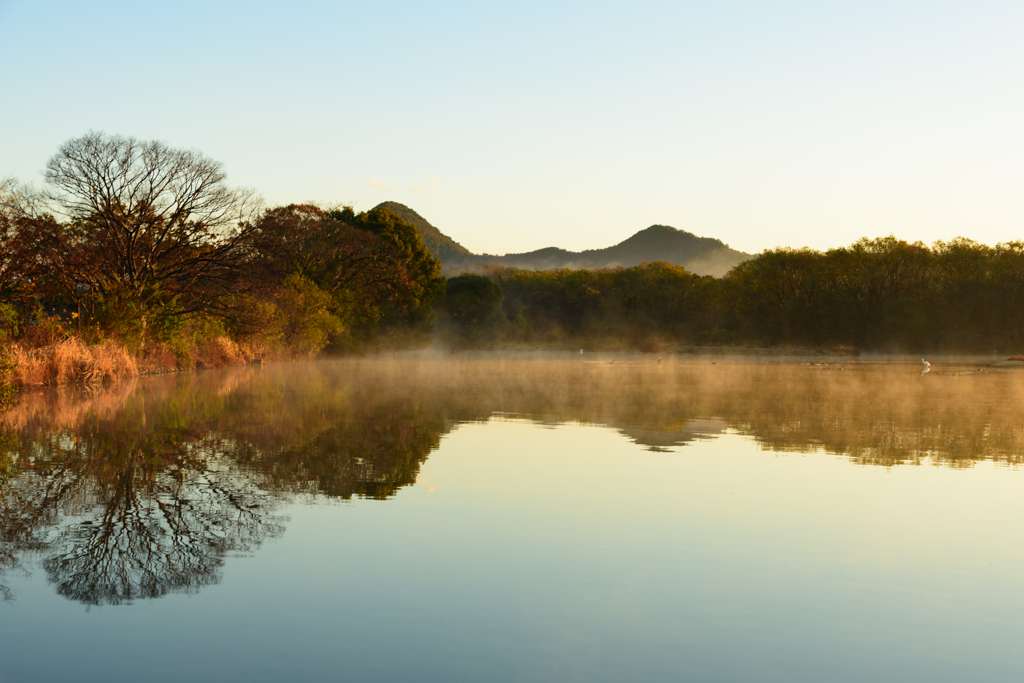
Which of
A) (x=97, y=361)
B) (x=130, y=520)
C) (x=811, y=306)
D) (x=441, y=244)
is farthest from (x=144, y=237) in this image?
(x=441, y=244)

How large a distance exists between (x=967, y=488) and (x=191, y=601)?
783 centimetres

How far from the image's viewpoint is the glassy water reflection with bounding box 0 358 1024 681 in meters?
4.43

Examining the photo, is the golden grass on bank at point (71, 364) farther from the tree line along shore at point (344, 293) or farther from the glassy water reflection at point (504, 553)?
the glassy water reflection at point (504, 553)

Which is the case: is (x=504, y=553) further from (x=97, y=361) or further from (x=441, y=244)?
(x=441, y=244)

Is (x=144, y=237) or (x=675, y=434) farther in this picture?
(x=144, y=237)

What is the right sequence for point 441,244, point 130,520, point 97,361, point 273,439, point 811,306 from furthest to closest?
point 441,244
point 811,306
point 97,361
point 273,439
point 130,520

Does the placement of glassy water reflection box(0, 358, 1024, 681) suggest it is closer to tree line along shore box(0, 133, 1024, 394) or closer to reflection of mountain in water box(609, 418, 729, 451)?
reflection of mountain in water box(609, 418, 729, 451)

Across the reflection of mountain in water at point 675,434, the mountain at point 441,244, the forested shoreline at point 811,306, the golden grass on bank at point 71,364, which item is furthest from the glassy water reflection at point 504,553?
the mountain at point 441,244

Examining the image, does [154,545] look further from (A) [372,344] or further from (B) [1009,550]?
(A) [372,344]

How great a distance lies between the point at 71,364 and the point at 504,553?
20496 millimetres

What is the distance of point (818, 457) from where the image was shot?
11680 millimetres

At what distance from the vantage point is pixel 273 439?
12734 mm

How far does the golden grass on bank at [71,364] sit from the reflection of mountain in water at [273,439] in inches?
54.5

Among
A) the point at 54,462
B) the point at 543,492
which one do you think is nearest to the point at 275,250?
the point at 54,462
